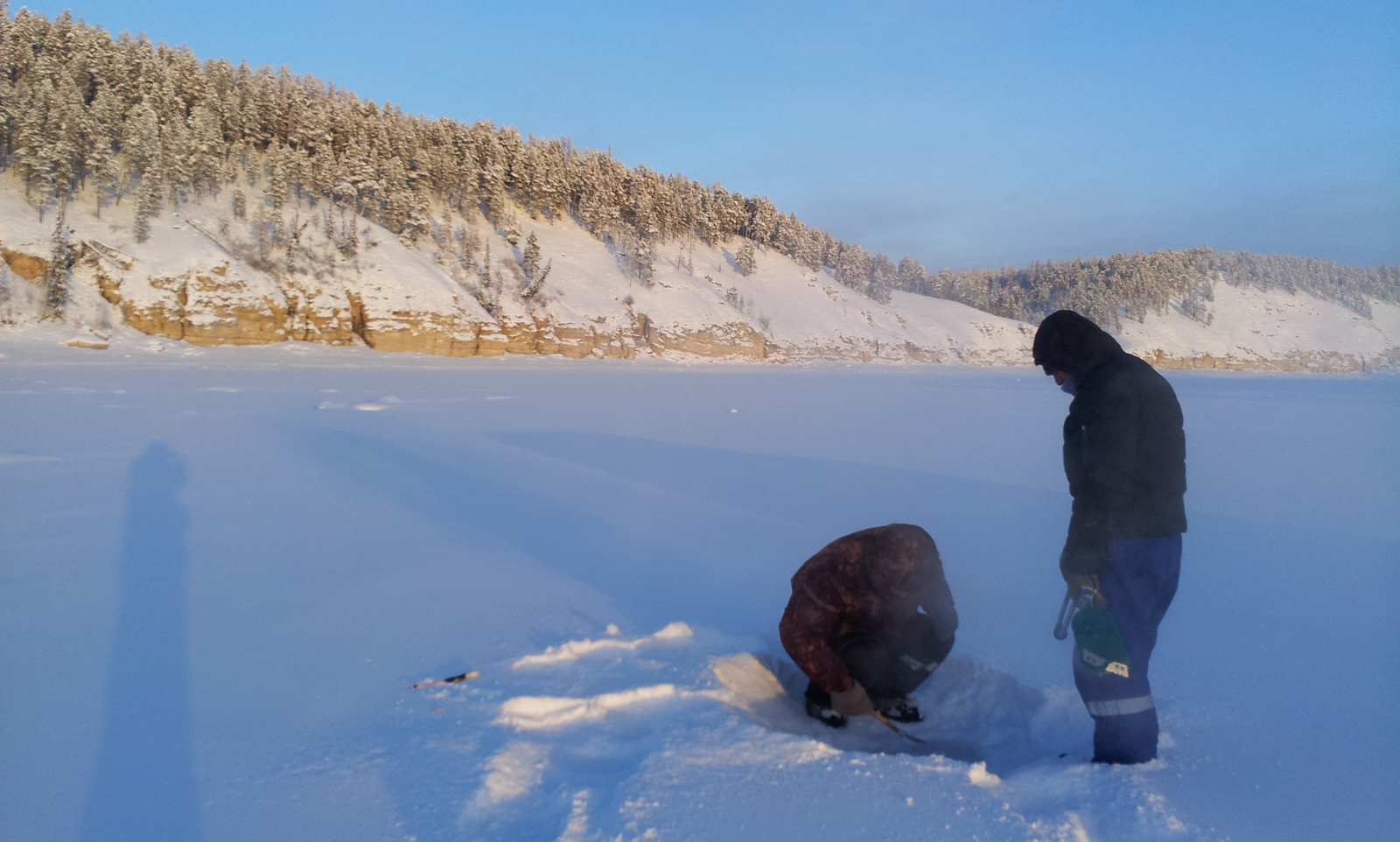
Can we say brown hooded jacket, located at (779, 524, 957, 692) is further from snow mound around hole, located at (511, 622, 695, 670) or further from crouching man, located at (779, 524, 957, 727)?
snow mound around hole, located at (511, 622, 695, 670)

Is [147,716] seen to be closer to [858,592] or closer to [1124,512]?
[858,592]

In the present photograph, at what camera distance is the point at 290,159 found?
36625mm

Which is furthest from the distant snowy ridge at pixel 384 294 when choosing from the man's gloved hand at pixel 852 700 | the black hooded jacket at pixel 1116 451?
the black hooded jacket at pixel 1116 451

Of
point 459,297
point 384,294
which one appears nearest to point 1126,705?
point 384,294

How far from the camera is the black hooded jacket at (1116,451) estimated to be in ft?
7.65

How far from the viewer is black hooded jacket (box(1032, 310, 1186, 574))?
233 centimetres

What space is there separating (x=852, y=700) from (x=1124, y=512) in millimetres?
1375

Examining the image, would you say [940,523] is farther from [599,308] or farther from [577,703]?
[599,308]

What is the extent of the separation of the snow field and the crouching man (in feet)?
0.70

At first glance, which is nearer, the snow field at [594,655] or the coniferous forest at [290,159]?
the snow field at [594,655]

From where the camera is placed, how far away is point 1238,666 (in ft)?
10.7

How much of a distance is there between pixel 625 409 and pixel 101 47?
4637cm

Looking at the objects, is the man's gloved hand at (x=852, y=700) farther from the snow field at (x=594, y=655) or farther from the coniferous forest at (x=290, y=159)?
the coniferous forest at (x=290, y=159)

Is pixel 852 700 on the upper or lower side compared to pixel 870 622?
lower
